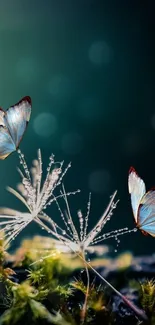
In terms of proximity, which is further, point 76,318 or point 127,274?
point 127,274

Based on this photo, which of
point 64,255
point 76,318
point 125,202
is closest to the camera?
point 76,318

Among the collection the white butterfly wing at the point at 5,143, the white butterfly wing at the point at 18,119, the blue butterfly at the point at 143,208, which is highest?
the white butterfly wing at the point at 18,119

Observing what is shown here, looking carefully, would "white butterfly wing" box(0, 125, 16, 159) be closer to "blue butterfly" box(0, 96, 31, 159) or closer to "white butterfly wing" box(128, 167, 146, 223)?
"blue butterfly" box(0, 96, 31, 159)

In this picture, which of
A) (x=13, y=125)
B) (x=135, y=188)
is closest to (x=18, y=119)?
(x=13, y=125)

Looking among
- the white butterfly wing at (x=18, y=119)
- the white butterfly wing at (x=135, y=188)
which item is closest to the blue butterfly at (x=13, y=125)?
the white butterfly wing at (x=18, y=119)

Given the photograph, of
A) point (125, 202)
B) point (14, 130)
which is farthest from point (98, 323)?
point (125, 202)

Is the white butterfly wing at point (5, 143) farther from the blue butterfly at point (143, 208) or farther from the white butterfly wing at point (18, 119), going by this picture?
the blue butterfly at point (143, 208)

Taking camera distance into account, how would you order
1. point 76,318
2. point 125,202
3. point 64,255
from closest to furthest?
1. point 76,318
2. point 64,255
3. point 125,202

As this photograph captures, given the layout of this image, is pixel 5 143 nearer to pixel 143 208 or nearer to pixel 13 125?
pixel 13 125

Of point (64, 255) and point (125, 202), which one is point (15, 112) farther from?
point (125, 202)
